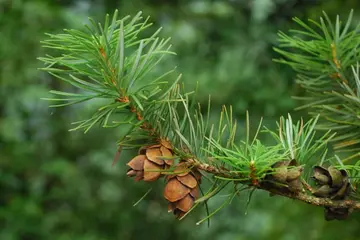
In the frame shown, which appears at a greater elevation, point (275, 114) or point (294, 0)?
point (294, 0)

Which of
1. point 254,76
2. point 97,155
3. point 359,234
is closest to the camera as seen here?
point 359,234

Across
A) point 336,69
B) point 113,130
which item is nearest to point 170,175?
point 336,69

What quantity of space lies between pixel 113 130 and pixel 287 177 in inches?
53.4

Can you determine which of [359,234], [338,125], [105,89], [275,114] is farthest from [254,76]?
[105,89]

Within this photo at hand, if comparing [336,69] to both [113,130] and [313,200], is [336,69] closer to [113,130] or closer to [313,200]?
[313,200]

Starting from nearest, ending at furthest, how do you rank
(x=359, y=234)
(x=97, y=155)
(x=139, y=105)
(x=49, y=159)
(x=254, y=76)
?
(x=139, y=105)
(x=359, y=234)
(x=254, y=76)
(x=49, y=159)
(x=97, y=155)

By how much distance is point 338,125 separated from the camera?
52cm

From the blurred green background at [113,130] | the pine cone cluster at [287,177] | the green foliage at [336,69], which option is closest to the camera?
the pine cone cluster at [287,177]

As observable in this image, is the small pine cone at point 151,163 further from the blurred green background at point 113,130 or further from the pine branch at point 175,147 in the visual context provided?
the blurred green background at point 113,130

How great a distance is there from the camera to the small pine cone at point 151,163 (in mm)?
389

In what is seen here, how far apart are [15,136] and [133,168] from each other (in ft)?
4.39

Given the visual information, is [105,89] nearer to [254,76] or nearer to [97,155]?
[254,76]

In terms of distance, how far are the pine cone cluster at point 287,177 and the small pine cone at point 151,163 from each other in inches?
2.5

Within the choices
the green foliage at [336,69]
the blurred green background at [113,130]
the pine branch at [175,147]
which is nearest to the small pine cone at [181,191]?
the pine branch at [175,147]
